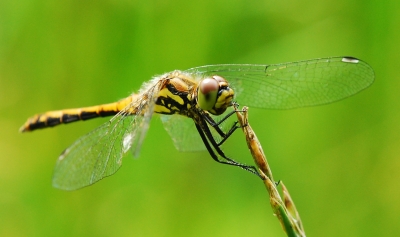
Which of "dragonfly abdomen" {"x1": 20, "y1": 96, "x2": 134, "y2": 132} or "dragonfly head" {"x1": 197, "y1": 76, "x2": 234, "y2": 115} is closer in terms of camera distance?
"dragonfly head" {"x1": 197, "y1": 76, "x2": 234, "y2": 115}

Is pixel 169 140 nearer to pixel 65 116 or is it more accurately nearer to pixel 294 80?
pixel 65 116

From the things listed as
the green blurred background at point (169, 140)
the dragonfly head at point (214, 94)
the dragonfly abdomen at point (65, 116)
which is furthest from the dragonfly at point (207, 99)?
the green blurred background at point (169, 140)

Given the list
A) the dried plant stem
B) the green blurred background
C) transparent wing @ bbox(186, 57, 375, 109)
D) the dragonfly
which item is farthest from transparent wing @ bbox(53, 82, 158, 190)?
the dried plant stem

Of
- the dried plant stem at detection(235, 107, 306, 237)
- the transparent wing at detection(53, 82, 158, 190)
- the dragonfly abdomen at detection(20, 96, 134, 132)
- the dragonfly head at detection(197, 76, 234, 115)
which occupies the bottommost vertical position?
the dried plant stem at detection(235, 107, 306, 237)

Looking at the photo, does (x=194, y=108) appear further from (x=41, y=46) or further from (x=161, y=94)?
(x=41, y=46)

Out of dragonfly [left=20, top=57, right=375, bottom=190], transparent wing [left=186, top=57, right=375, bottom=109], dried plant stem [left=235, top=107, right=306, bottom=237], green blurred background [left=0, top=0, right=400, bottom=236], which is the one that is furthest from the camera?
green blurred background [left=0, top=0, right=400, bottom=236]

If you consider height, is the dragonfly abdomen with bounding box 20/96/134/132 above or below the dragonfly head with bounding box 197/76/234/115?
above

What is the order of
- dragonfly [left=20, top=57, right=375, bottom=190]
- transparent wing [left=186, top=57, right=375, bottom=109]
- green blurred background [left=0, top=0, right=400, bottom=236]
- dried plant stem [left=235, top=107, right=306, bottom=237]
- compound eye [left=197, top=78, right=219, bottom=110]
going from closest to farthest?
dried plant stem [left=235, top=107, right=306, bottom=237] → compound eye [left=197, top=78, right=219, bottom=110] → dragonfly [left=20, top=57, right=375, bottom=190] → transparent wing [left=186, top=57, right=375, bottom=109] → green blurred background [left=0, top=0, right=400, bottom=236]

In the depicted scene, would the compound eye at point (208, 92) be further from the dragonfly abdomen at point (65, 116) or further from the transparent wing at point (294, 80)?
the dragonfly abdomen at point (65, 116)

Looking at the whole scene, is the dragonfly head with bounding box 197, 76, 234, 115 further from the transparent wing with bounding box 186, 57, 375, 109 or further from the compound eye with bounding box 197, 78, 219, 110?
the transparent wing with bounding box 186, 57, 375, 109
